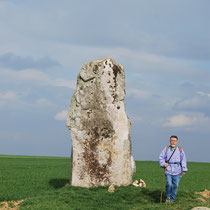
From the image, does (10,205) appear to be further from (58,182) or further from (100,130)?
(58,182)

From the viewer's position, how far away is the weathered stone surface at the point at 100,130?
66.0 feet

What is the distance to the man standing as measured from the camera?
17344 mm

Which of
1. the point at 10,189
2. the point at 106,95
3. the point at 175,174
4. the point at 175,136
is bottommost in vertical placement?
the point at 10,189

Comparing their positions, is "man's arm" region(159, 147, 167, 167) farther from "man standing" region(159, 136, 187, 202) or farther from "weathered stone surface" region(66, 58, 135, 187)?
"weathered stone surface" region(66, 58, 135, 187)

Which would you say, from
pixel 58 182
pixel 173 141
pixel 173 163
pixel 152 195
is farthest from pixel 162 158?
pixel 58 182

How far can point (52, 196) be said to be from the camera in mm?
18266

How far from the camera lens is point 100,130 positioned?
66.2 feet

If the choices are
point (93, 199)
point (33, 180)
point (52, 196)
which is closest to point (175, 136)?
point (93, 199)

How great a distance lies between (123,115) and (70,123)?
2.66 m

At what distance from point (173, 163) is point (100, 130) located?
14.3 ft

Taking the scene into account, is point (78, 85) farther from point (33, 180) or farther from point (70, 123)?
point (33, 180)

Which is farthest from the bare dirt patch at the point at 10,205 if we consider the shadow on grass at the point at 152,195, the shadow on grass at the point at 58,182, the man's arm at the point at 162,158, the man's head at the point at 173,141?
the man's head at the point at 173,141

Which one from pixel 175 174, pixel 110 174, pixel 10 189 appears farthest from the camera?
pixel 10 189

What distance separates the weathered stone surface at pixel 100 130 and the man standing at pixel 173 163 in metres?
3.27
